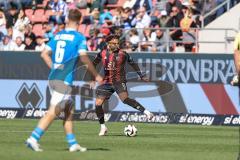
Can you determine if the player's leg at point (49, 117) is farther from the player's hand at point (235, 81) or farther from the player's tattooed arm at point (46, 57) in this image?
the player's hand at point (235, 81)

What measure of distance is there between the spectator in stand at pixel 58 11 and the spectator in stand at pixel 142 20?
3.07m

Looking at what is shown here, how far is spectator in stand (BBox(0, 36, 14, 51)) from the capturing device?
99.3ft

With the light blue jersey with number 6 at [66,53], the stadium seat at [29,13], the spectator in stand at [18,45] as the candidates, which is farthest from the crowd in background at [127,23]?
the light blue jersey with number 6 at [66,53]

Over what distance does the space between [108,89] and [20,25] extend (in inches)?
442

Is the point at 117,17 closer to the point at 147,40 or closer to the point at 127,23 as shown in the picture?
the point at 127,23

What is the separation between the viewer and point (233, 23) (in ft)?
97.2

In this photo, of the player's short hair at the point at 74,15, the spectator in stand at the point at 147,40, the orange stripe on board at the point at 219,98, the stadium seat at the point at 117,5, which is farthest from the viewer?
the stadium seat at the point at 117,5

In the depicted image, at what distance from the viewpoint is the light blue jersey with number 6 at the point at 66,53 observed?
14492 millimetres

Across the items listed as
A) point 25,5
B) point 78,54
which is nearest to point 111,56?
point 78,54

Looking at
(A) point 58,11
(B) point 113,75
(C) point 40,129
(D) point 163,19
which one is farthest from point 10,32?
(C) point 40,129

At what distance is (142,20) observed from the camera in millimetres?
30062

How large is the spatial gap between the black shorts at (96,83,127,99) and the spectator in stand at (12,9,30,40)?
10.2 meters

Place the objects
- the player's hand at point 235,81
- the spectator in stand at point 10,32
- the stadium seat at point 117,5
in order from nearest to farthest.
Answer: the player's hand at point 235,81, the spectator in stand at point 10,32, the stadium seat at point 117,5

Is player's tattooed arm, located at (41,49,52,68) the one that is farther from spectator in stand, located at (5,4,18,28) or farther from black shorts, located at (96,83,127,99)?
spectator in stand, located at (5,4,18,28)
